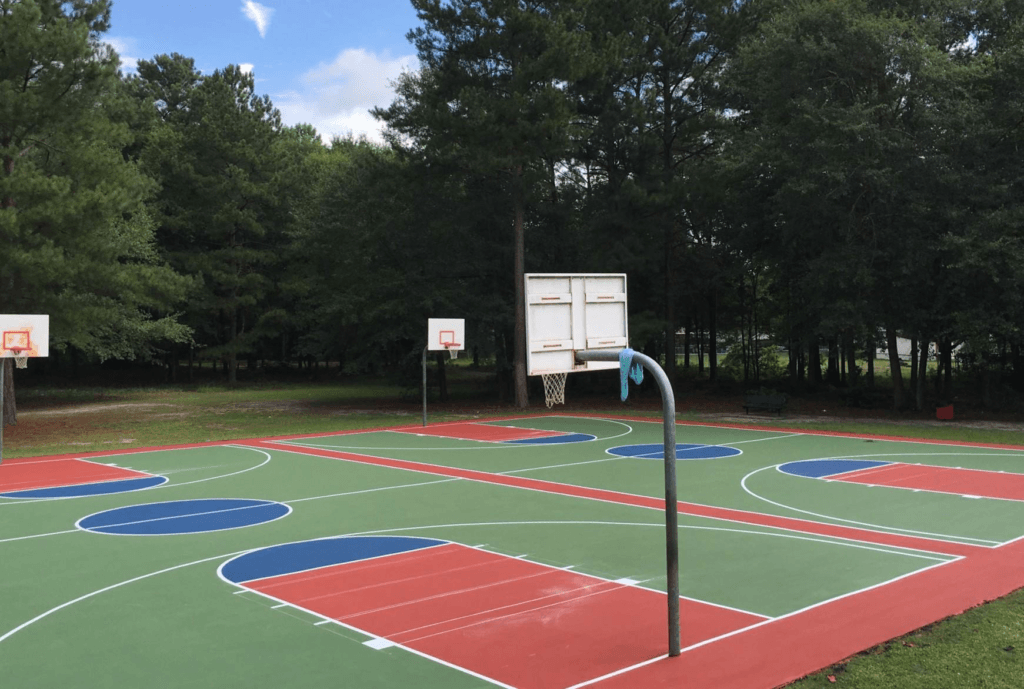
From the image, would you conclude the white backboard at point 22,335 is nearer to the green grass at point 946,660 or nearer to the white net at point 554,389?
the white net at point 554,389

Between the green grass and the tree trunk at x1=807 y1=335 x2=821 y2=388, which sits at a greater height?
the tree trunk at x1=807 y1=335 x2=821 y2=388

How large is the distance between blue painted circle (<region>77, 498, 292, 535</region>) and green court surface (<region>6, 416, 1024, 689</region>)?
0.06m

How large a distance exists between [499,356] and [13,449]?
16535mm

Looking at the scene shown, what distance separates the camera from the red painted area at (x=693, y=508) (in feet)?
34.7

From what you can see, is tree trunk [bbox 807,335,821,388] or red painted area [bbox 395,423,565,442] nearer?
red painted area [bbox 395,423,565,442]

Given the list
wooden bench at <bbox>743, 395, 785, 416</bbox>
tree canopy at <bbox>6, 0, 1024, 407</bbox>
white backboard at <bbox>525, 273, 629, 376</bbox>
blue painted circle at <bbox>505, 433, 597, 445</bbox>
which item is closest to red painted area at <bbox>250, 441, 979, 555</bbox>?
blue painted circle at <bbox>505, 433, 597, 445</bbox>

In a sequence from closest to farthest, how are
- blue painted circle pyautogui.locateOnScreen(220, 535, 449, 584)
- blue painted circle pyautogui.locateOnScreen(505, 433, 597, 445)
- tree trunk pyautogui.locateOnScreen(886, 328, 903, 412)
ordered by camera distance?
blue painted circle pyautogui.locateOnScreen(220, 535, 449, 584) → blue painted circle pyautogui.locateOnScreen(505, 433, 597, 445) → tree trunk pyautogui.locateOnScreen(886, 328, 903, 412)

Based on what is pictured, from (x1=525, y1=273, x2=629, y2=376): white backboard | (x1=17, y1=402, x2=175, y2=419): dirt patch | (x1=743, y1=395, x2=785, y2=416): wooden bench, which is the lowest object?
(x1=17, y1=402, x2=175, y2=419): dirt patch

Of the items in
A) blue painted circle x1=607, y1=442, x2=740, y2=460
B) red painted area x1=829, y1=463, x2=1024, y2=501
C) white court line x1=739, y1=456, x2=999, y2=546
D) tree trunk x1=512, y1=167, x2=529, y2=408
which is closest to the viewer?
white court line x1=739, y1=456, x2=999, y2=546

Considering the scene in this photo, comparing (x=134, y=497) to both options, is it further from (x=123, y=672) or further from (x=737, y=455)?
(x=737, y=455)

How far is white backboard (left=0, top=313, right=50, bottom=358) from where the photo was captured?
1866 centimetres

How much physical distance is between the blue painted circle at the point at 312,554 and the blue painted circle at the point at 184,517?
170cm

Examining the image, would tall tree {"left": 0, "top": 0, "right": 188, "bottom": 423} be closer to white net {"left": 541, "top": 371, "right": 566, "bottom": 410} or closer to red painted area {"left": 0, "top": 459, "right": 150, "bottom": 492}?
red painted area {"left": 0, "top": 459, "right": 150, "bottom": 492}

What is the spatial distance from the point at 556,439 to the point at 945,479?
9043 millimetres
